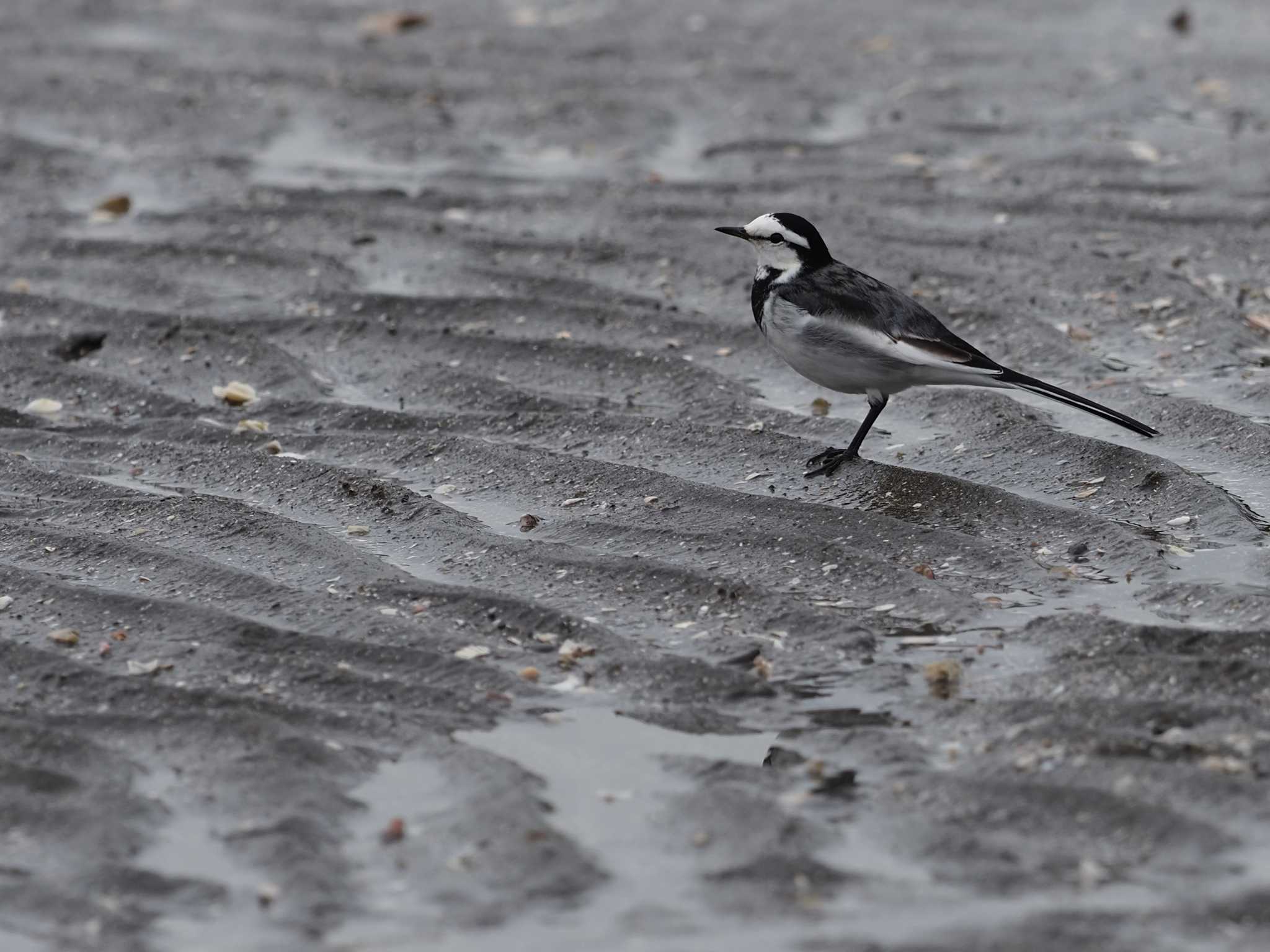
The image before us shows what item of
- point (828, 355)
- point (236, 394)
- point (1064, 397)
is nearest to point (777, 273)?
point (828, 355)

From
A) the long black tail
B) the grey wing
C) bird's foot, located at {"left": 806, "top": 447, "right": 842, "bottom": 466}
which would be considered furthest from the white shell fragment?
the long black tail

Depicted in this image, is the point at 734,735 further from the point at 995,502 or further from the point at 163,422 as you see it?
the point at 163,422

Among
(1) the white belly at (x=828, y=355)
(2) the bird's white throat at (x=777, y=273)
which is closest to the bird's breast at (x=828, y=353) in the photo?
(1) the white belly at (x=828, y=355)

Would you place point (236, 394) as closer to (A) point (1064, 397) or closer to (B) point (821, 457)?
(B) point (821, 457)

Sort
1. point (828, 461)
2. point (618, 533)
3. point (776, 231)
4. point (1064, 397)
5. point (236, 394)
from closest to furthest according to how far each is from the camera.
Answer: point (618, 533) < point (1064, 397) < point (828, 461) < point (776, 231) < point (236, 394)

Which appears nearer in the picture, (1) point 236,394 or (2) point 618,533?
(2) point 618,533

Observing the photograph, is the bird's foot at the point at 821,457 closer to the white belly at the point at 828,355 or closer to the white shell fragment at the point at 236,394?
the white belly at the point at 828,355

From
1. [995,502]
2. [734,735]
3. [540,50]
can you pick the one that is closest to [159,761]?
[734,735]

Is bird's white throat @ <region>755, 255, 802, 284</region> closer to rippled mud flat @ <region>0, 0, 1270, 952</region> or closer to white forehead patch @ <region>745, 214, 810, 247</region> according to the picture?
white forehead patch @ <region>745, 214, 810, 247</region>

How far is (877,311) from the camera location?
588 centimetres

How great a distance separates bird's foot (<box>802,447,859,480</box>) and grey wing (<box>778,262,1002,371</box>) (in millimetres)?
414

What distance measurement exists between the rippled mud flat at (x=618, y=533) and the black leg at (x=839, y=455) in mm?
77

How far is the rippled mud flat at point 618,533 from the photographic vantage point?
365 centimetres

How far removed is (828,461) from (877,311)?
0.54 m
